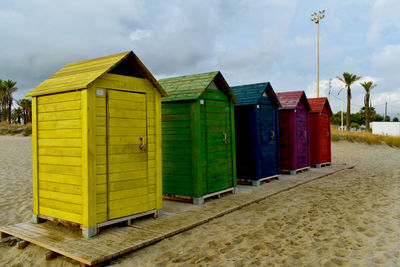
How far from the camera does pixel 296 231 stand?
489 centimetres

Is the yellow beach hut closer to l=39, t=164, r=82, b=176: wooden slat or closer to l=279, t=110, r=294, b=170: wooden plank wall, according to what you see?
l=39, t=164, r=82, b=176: wooden slat

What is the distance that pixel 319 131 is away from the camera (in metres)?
11.8

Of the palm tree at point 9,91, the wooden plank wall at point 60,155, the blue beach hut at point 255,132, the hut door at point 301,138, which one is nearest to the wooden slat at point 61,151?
the wooden plank wall at point 60,155

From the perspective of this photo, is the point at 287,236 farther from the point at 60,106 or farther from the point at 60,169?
the point at 60,106

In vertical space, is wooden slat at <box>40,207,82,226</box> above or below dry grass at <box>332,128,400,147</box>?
below

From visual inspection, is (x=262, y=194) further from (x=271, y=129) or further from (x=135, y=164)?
(x=135, y=164)

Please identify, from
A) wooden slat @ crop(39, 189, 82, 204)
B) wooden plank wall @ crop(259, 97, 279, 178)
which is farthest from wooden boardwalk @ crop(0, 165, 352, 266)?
wooden plank wall @ crop(259, 97, 279, 178)

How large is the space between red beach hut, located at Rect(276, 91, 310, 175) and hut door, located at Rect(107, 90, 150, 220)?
611 centimetres

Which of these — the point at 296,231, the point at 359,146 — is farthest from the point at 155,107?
the point at 359,146

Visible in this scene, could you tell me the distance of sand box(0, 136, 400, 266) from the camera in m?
3.89

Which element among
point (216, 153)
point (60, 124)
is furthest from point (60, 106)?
point (216, 153)

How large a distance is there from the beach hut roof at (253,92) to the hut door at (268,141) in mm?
346

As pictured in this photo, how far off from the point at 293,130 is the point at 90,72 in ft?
23.0

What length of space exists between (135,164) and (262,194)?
341 cm
